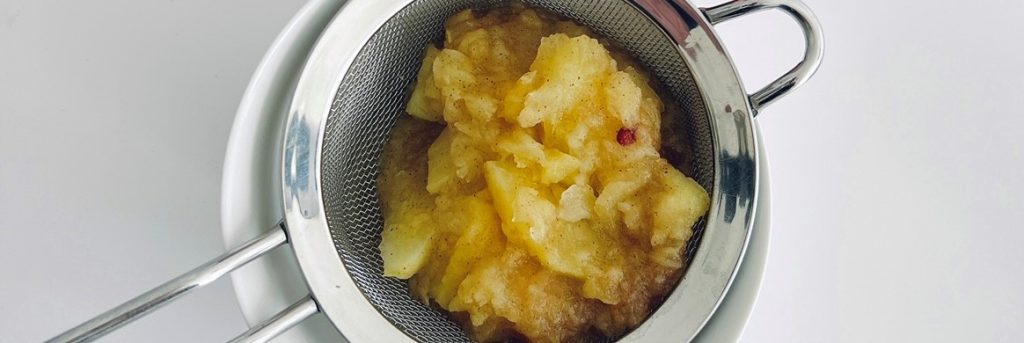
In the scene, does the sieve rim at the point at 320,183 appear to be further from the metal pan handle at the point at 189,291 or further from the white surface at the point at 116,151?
the white surface at the point at 116,151

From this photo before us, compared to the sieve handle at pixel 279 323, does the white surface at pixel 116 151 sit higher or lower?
higher

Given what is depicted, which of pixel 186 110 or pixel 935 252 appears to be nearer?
pixel 186 110

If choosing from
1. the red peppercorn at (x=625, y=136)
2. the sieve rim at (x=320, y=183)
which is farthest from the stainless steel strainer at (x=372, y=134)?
the red peppercorn at (x=625, y=136)

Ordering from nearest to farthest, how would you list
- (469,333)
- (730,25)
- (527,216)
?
(527,216)
(469,333)
(730,25)

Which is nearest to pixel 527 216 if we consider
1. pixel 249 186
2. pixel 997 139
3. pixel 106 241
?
pixel 249 186

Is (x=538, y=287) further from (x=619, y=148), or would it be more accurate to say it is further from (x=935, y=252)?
(x=935, y=252)

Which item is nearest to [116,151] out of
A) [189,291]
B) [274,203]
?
[274,203]

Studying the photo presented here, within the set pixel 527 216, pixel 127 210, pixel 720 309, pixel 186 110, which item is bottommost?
pixel 720 309
